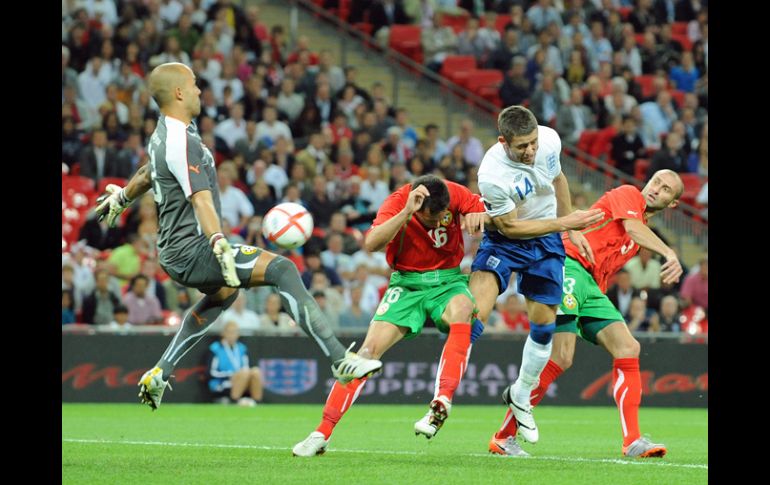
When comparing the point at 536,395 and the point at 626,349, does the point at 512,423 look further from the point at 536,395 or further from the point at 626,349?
the point at 626,349

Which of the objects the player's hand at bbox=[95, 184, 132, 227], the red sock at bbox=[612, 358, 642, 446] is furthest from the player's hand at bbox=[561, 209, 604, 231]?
the player's hand at bbox=[95, 184, 132, 227]

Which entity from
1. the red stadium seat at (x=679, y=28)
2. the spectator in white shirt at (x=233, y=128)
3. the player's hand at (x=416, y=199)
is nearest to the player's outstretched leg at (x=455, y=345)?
the player's hand at (x=416, y=199)

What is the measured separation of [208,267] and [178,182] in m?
0.57

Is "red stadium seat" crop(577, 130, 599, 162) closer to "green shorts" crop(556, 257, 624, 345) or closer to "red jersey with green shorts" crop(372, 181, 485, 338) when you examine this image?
"green shorts" crop(556, 257, 624, 345)

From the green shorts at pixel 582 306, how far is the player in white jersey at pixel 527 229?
0.23 metres

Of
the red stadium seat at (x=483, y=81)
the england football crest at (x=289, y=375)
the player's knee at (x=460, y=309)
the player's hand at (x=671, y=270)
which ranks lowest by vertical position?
the england football crest at (x=289, y=375)

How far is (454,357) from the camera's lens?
8.43 m

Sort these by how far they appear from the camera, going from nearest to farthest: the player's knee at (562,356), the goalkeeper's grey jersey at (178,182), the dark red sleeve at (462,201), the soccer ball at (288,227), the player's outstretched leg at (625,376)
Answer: the goalkeeper's grey jersey at (178,182), the dark red sleeve at (462,201), the soccer ball at (288,227), the player's outstretched leg at (625,376), the player's knee at (562,356)

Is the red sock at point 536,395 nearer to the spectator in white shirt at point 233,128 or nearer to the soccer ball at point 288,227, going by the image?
the soccer ball at point 288,227

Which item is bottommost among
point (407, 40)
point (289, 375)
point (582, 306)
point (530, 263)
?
point (289, 375)

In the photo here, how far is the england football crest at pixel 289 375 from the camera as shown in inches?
666

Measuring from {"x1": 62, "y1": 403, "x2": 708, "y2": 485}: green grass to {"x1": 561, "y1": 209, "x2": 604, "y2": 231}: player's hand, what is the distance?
1.56 metres

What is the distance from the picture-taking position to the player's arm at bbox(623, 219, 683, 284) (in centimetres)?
855

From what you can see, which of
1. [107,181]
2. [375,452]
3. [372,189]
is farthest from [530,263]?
[372,189]
